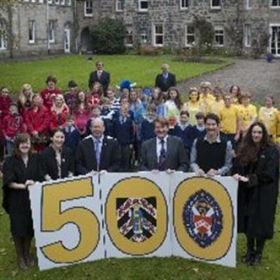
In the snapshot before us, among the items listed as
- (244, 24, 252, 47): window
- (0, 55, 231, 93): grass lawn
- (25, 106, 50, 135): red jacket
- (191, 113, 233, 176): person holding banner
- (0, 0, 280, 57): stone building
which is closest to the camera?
(191, 113, 233, 176): person holding banner

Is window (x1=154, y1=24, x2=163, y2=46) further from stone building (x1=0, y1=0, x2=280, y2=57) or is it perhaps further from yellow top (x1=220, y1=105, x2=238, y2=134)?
yellow top (x1=220, y1=105, x2=238, y2=134)

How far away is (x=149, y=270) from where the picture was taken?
8625mm

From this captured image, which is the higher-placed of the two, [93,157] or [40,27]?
[40,27]

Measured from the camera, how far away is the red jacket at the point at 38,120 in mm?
12898

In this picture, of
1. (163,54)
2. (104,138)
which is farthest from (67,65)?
(104,138)

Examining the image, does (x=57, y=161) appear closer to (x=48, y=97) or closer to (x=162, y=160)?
(x=162, y=160)

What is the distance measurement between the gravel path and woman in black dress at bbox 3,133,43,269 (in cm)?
1659

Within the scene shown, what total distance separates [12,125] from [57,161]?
4931mm

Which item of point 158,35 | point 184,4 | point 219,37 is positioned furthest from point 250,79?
point 158,35

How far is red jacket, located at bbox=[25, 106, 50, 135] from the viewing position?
42.3 ft

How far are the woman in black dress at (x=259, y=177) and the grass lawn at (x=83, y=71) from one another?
1901 centimetres

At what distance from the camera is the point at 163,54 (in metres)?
50.4

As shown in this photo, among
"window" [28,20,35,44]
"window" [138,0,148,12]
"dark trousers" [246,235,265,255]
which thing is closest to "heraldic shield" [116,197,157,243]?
"dark trousers" [246,235,265,255]

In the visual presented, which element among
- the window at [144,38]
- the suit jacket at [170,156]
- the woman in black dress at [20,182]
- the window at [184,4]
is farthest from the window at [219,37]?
the woman in black dress at [20,182]
